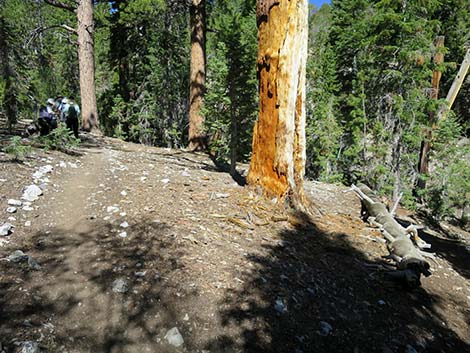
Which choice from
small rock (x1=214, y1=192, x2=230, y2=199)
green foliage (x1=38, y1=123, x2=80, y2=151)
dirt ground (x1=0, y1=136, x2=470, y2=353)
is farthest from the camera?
green foliage (x1=38, y1=123, x2=80, y2=151)

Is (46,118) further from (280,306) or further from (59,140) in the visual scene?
(280,306)

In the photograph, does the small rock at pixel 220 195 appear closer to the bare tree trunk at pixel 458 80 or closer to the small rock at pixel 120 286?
the small rock at pixel 120 286

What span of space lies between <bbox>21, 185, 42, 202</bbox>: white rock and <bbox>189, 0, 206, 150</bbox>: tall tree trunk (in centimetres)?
575

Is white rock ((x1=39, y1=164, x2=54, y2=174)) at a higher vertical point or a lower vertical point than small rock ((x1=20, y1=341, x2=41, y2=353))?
higher

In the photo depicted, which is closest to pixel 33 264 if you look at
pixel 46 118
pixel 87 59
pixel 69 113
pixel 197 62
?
pixel 46 118

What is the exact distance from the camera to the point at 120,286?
8.54 ft

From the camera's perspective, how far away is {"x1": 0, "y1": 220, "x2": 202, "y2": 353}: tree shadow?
2090 millimetres

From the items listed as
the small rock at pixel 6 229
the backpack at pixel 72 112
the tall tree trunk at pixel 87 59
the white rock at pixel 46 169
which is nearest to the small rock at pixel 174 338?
the small rock at pixel 6 229

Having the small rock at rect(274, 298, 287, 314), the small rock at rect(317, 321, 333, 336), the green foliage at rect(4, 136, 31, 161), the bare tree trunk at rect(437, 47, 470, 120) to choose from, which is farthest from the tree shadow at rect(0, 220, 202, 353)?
the bare tree trunk at rect(437, 47, 470, 120)

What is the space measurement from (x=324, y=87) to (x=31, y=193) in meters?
14.5

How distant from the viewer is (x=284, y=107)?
15.3 feet

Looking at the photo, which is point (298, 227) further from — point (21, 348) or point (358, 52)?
point (358, 52)

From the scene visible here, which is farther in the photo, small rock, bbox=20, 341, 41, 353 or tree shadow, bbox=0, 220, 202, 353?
tree shadow, bbox=0, 220, 202, 353

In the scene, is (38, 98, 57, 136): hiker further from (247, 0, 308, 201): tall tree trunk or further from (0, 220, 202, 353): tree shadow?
(247, 0, 308, 201): tall tree trunk
